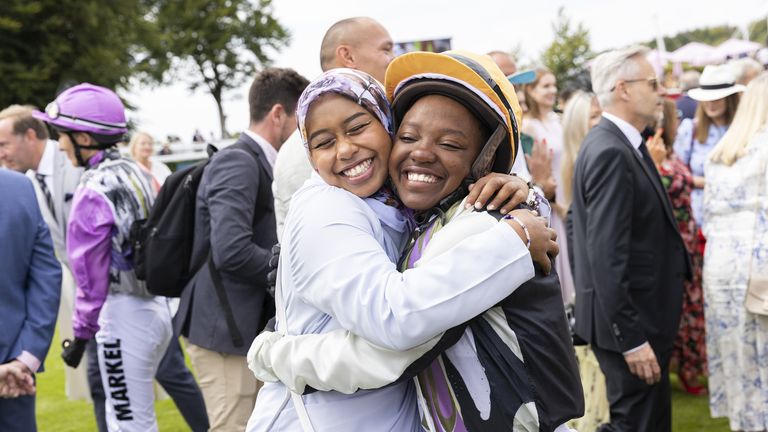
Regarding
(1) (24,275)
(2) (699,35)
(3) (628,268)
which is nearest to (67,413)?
(1) (24,275)

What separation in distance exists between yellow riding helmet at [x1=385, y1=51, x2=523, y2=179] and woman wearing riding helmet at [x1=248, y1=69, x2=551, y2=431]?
0.16 meters

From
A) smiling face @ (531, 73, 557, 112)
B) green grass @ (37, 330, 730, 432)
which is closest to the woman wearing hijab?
green grass @ (37, 330, 730, 432)

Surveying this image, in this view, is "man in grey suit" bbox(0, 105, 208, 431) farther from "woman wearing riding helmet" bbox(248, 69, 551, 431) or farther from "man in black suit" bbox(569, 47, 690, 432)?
"woman wearing riding helmet" bbox(248, 69, 551, 431)

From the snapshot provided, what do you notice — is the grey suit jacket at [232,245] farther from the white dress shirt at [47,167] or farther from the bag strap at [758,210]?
the bag strap at [758,210]

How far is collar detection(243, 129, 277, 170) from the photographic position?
4.57m

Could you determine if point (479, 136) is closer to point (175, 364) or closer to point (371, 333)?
point (371, 333)

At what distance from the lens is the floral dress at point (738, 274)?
4.77 m

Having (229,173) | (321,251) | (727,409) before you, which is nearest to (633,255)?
(727,409)

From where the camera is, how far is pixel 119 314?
489cm

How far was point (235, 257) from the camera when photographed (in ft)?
13.6

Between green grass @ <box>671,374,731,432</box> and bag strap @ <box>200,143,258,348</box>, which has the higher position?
bag strap @ <box>200,143,258,348</box>

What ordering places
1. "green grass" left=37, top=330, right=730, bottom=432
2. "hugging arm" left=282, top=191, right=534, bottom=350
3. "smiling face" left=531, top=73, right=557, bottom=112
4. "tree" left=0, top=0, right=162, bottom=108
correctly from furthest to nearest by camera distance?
"tree" left=0, top=0, right=162, bottom=108
"smiling face" left=531, top=73, right=557, bottom=112
"green grass" left=37, top=330, right=730, bottom=432
"hugging arm" left=282, top=191, right=534, bottom=350

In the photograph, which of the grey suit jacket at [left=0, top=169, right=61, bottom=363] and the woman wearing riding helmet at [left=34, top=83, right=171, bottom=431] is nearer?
the grey suit jacket at [left=0, top=169, right=61, bottom=363]

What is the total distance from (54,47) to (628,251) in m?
27.4
